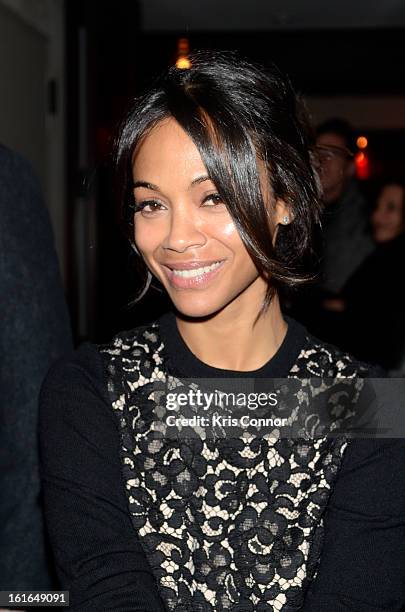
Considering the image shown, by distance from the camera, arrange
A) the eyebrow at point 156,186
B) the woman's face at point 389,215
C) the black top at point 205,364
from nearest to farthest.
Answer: the eyebrow at point 156,186
the black top at point 205,364
the woman's face at point 389,215

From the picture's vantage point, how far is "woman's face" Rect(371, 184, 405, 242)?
1.07 metres

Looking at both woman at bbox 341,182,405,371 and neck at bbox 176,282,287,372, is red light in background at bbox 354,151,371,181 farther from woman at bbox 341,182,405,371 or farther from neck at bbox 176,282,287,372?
neck at bbox 176,282,287,372

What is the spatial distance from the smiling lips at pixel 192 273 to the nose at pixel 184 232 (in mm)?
26

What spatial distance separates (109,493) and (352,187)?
1.67 feet

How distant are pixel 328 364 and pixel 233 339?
13 cm

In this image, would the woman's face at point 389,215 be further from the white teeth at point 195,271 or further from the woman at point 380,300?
the white teeth at point 195,271

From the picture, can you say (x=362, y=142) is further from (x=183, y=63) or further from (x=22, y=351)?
(x=22, y=351)

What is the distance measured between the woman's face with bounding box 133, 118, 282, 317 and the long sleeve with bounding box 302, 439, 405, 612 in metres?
0.27

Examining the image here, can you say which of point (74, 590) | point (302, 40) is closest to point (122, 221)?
point (74, 590)

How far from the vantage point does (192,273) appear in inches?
35.1

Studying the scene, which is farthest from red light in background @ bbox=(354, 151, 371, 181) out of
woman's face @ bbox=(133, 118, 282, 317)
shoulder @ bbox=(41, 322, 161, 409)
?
shoulder @ bbox=(41, 322, 161, 409)
